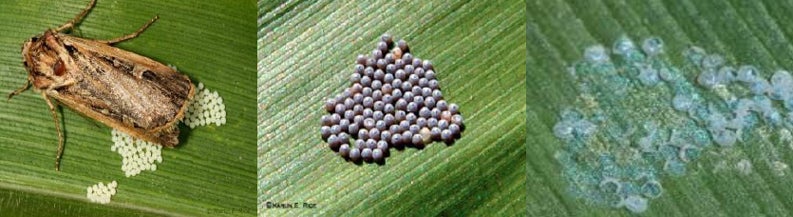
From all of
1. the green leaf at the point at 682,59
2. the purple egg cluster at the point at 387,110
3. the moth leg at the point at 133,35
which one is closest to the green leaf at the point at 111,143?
the moth leg at the point at 133,35

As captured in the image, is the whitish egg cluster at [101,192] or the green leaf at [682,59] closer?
the green leaf at [682,59]

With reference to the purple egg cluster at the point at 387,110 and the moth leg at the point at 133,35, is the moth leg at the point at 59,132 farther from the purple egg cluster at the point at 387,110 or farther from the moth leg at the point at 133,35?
the purple egg cluster at the point at 387,110

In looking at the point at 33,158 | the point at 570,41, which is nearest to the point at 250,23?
the point at 33,158

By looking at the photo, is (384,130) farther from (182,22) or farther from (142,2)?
(142,2)

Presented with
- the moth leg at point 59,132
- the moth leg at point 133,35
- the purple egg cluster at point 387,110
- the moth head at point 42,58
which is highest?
the moth head at point 42,58

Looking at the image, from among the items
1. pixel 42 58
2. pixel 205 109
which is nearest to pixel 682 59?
pixel 205 109

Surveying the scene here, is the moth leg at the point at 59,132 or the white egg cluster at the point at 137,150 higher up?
the moth leg at the point at 59,132

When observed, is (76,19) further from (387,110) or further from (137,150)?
(387,110)

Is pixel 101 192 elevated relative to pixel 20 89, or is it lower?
lower
